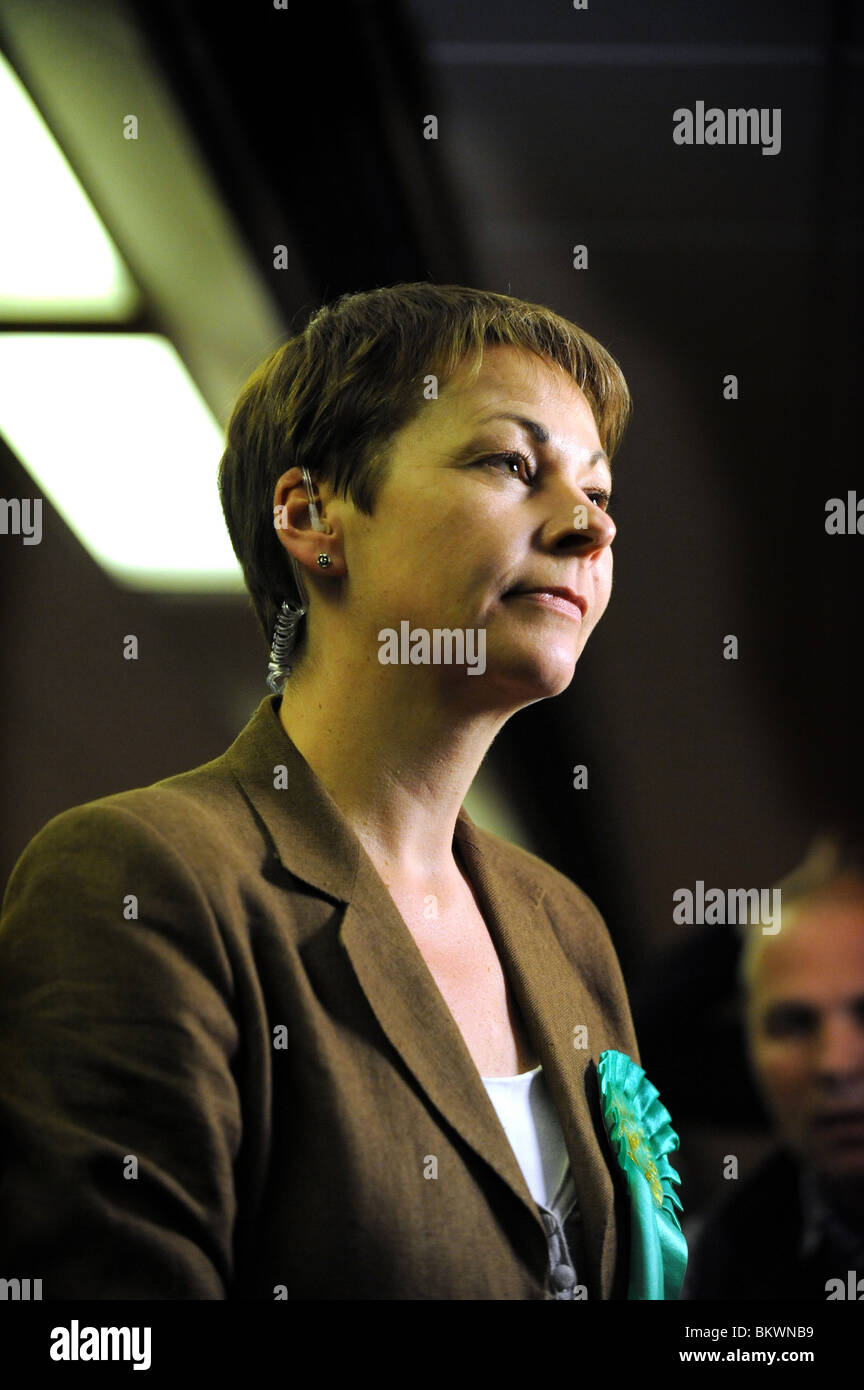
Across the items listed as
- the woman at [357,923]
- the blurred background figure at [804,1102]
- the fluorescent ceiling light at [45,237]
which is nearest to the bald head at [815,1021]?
Result: the blurred background figure at [804,1102]

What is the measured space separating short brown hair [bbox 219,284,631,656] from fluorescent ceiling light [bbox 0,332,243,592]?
0.29 meters

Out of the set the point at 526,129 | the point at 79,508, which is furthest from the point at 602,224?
the point at 79,508

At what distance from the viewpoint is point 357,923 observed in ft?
2.69

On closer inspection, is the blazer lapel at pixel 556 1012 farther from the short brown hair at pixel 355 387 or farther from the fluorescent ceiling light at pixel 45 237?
the fluorescent ceiling light at pixel 45 237

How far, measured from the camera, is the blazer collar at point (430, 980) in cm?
79

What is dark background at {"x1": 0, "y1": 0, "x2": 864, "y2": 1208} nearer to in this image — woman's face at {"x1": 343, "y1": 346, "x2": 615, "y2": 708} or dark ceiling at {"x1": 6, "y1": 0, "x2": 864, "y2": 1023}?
dark ceiling at {"x1": 6, "y1": 0, "x2": 864, "y2": 1023}

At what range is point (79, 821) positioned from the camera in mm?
772

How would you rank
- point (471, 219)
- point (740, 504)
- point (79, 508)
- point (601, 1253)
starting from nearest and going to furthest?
1. point (601, 1253)
2. point (79, 508)
3. point (471, 219)
4. point (740, 504)

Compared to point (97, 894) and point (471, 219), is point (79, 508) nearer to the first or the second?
point (471, 219)

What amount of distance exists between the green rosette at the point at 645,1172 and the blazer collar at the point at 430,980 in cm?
3

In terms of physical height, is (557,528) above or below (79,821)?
above

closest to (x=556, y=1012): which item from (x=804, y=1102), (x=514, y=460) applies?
(x=514, y=460)
